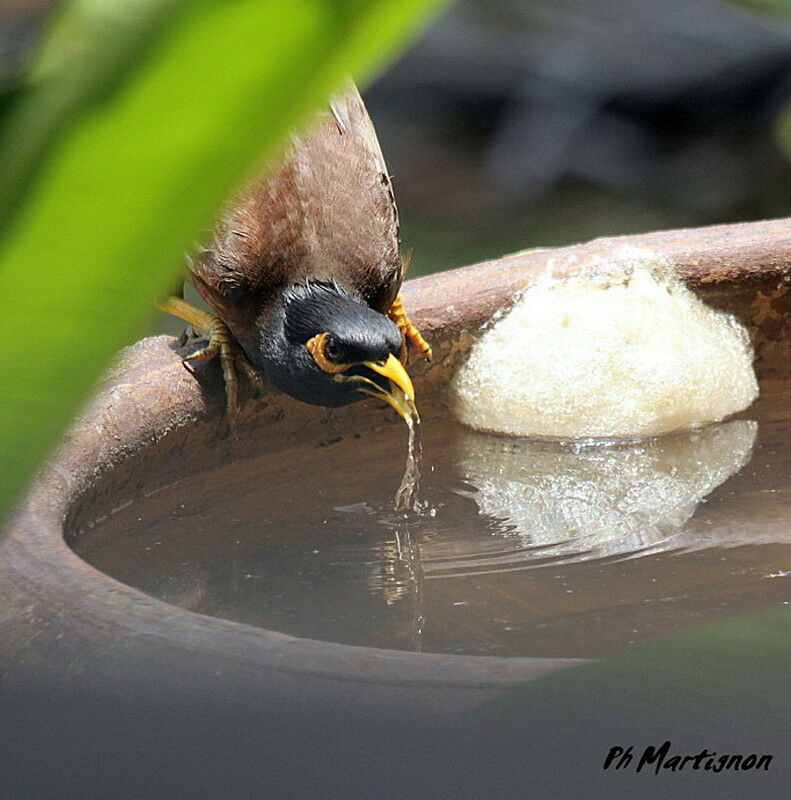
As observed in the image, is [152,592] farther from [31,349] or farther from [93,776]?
[31,349]

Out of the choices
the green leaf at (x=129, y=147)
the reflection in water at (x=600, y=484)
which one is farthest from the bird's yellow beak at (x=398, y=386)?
the green leaf at (x=129, y=147)

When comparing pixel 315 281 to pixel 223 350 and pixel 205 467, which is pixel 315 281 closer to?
pixel 223 350

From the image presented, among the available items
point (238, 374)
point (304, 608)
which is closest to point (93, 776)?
point (304, 608)

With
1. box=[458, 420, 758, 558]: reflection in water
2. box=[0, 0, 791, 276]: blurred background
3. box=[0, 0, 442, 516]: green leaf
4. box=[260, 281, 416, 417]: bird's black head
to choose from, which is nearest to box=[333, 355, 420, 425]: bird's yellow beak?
box=[260, 281, 416, 417]: bird's black head

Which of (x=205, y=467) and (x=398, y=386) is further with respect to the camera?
(x=398, y=386)

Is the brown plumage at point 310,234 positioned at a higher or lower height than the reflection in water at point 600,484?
higher

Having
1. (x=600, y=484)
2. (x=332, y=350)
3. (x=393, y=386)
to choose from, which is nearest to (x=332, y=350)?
(x=332, y=350)

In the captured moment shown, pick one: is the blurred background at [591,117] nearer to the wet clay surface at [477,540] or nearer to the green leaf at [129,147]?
the wet clay surface at [477,540]
